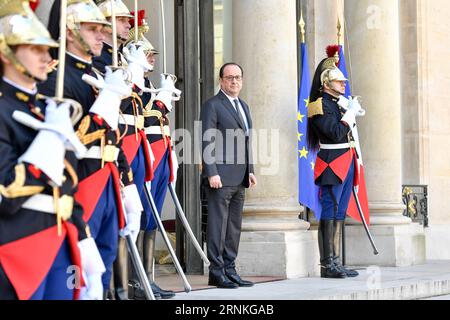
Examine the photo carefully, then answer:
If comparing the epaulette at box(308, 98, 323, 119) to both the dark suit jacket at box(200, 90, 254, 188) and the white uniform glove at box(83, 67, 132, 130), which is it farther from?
the white uniform glove at box(83, 67, 132, 130)

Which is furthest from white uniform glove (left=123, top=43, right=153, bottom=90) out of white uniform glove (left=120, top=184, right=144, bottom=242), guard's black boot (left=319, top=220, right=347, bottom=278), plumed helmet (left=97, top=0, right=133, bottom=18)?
guard's black boot (left=319, top=220, right=347, bottom=278)

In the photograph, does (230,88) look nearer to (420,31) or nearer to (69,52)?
(69,52)

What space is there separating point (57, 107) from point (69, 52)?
113 cm

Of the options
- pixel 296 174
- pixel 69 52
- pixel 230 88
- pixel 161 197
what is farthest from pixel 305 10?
pixel 69 52

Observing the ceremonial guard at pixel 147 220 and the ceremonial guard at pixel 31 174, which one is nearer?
the ceremonial guard at pixel 31 174

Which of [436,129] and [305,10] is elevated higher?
[305,10]

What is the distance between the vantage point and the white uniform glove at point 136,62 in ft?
25.3

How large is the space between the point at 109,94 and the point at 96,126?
7.6 inches

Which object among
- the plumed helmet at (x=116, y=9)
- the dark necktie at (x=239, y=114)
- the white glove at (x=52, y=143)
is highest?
the plumed helmet at (x=116, y=9)

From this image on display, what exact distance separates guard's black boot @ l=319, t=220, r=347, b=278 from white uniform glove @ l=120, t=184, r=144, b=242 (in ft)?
15.2

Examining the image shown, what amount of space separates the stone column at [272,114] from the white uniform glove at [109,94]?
4.88 meters

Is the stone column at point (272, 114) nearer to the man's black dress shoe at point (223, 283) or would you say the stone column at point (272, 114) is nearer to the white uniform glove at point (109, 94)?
the man's black dress shoe at point (223, 283)

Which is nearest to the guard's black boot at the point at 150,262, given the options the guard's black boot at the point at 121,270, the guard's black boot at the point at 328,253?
the guard's black boot at the point at 121,270

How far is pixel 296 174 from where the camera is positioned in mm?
10930
